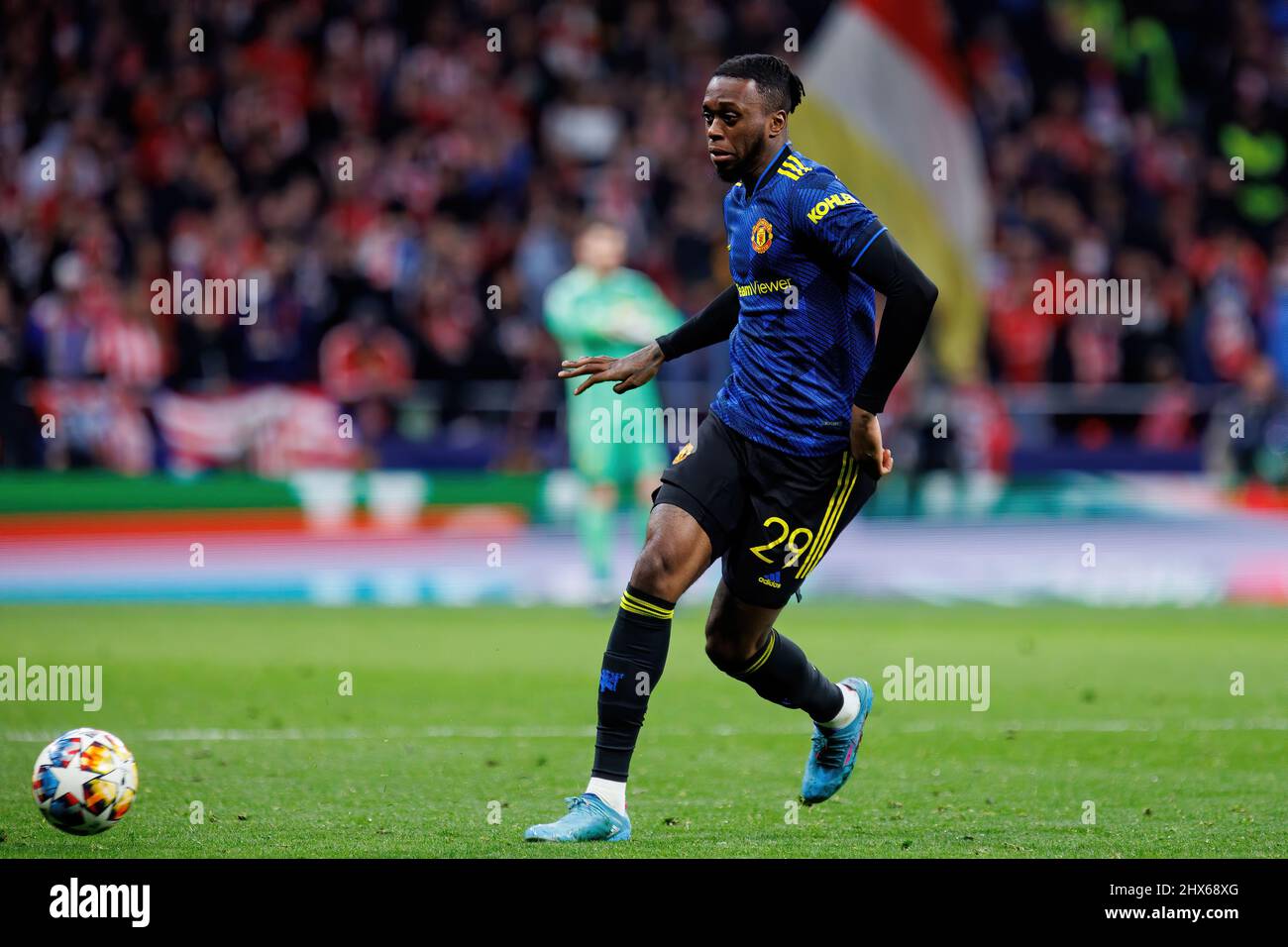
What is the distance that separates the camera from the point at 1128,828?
6.47 m

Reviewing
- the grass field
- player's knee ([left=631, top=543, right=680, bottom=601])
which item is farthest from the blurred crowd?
player's knee ([left=631, top=543, right=680, bottom=601])

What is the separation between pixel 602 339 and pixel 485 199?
30.6ft

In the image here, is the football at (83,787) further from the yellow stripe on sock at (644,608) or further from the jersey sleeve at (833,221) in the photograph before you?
the jersey sleeve at (833,221)

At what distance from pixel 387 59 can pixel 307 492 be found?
26.3 feet

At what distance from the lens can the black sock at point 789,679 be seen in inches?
264

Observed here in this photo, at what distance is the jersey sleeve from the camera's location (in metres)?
6.07

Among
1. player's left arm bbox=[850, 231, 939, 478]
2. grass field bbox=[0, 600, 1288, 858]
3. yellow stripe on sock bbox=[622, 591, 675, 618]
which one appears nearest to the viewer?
player's left arm bbox=[850, 231, 939, 478]

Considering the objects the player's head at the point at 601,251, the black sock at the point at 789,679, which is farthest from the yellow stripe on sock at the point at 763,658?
the player's head at the point at 601,251

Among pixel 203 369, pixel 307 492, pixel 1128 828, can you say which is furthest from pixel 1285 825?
pixel 203 369

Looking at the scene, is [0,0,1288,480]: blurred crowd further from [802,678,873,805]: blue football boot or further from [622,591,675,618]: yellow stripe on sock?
[622,591,675,618]: yellow stripe on sock

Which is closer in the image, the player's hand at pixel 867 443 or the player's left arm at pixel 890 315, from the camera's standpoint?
the player's left arm at pixel 890 315

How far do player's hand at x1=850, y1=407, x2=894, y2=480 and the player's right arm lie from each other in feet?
2.58

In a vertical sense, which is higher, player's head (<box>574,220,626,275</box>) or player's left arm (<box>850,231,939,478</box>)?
player's head (<box>574,220,626,275</box>)

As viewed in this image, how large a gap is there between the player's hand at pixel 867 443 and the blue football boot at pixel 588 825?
55.5 inches
